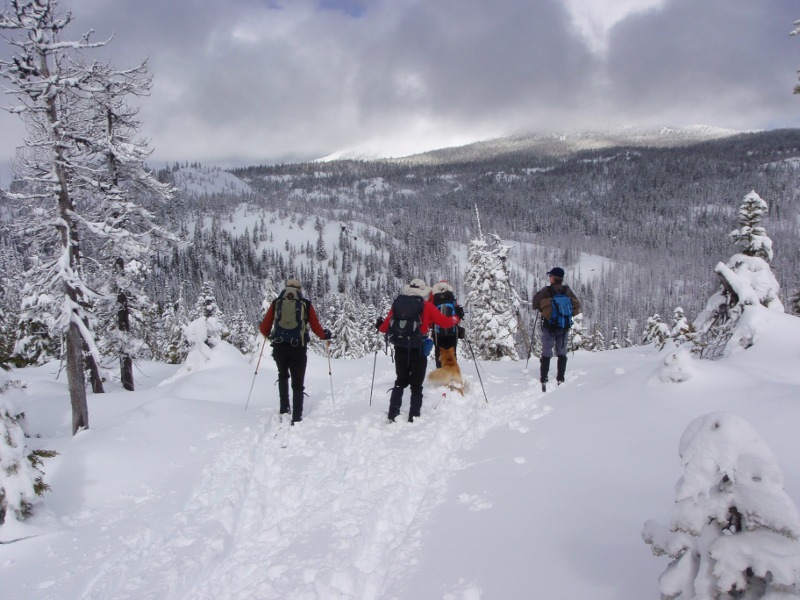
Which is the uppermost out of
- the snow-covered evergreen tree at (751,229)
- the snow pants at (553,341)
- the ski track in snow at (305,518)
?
the snow-covered evergreen tree at (751,229)

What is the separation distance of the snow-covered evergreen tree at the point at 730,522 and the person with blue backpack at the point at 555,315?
7.36m

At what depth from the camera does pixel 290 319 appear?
8.03m

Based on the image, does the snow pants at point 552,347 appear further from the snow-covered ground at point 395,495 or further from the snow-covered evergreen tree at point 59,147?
the snow-covered evergreen tree at point 59,147

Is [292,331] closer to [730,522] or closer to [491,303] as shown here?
[730,522]

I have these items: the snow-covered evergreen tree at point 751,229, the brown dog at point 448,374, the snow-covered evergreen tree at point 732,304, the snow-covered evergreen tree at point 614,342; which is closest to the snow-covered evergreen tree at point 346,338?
the snow-covered evergreen tree at point 614,342

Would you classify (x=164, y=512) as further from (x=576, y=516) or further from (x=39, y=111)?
(x=39, y=111)

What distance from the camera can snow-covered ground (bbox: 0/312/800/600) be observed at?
11.3 ft

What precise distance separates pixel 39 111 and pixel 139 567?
8.45m

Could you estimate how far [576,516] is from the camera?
12.3 ft

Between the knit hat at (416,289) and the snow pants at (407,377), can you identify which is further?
the knit hat at (416,289)

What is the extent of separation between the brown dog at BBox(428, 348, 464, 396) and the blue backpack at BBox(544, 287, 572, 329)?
7.34 ft

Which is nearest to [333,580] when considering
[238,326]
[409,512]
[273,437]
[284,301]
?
[409,512]

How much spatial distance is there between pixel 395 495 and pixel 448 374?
5.27m

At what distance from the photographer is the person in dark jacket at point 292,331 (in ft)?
26.4
